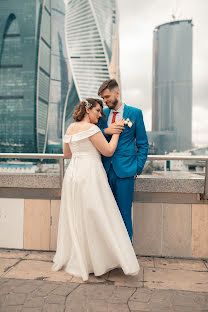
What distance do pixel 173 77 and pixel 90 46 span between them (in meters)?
76.8

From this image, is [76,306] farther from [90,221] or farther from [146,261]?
[146,261]

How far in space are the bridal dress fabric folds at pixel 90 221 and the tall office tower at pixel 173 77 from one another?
126 meters

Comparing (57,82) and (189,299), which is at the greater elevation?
(57,82)

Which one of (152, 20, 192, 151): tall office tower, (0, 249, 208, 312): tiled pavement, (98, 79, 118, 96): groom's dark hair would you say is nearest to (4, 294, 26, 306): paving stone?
(0, 249, 208, 312): tiled pavement

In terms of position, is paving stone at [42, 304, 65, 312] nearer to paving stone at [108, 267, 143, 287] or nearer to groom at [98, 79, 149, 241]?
paving stone at [108, 267, 143, 287]

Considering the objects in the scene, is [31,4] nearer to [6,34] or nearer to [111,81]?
[6,34]

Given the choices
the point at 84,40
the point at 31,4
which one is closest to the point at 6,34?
the point at 31,4

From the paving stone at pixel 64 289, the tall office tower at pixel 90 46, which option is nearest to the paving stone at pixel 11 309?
the paving stone at pixel 64 289

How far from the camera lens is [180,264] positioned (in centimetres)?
306

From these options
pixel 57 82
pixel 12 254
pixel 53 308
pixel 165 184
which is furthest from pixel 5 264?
pixel 57 82

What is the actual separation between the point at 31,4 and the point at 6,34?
9070 mm

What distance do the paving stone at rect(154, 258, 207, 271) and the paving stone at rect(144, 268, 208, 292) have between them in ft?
0.37

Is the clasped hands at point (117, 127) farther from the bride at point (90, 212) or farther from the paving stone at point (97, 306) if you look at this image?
the paving stone at point (97, 306)

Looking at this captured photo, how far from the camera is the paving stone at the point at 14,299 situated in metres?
2.11
